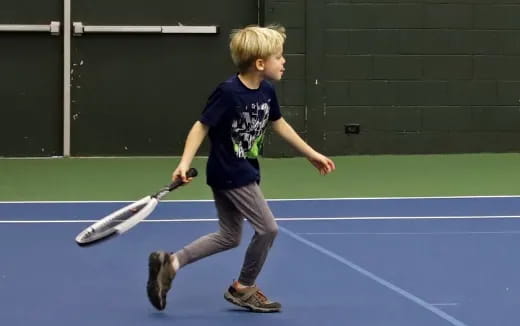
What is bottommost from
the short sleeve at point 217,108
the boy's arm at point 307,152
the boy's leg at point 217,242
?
Result: the boy's leg at point 217,242

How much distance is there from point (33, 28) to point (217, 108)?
8.12m

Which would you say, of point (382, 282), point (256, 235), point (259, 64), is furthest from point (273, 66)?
point (382, 282)

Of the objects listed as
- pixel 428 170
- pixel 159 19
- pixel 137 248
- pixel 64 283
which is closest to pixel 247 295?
pixel 64 283

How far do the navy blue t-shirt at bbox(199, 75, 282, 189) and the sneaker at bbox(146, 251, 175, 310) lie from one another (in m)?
0.44

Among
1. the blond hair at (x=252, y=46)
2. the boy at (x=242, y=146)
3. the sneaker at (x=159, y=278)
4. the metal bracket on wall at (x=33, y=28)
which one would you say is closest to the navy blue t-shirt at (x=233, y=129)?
the boy at (x=242, y=146)

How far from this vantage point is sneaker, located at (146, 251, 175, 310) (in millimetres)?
4340

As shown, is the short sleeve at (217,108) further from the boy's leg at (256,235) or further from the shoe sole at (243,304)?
the shoe sole at (243,304)

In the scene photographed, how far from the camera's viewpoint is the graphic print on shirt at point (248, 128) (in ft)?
14.4

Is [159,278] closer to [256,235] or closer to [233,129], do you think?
[256,235]

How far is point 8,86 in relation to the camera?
1198 centimetres

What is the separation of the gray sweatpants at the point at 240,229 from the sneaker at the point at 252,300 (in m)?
0.06

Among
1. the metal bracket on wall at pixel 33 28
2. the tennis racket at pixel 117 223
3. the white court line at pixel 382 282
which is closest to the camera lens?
the tennis racket at pixel 117 223

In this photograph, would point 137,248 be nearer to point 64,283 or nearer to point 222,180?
point 64,283

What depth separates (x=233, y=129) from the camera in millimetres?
4406
